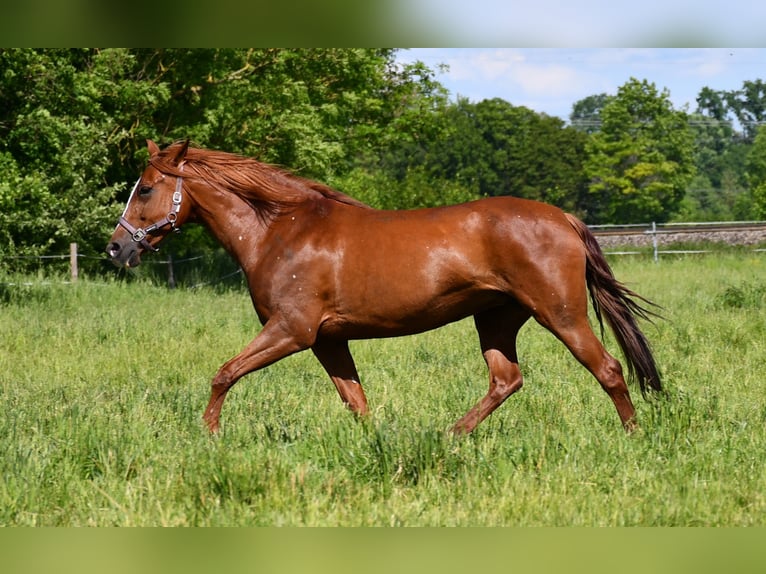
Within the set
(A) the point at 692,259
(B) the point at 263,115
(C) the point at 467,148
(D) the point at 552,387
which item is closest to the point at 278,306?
(D) the point at 552,387

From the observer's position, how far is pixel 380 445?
5.17 metres

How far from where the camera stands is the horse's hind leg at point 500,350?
6.52m

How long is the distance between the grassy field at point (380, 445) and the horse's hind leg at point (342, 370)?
0.24 m

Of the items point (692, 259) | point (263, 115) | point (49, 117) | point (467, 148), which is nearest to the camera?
point (49, 117)

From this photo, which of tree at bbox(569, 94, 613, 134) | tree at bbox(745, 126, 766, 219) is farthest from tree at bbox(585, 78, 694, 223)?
tree at bbox(569, 94, 613, 134)

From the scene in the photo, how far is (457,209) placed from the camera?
252 inches

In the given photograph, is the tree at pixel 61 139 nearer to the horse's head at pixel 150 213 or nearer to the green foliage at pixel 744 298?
the horse's head at pixel 150 213

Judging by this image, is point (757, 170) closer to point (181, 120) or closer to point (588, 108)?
point (588, 108)

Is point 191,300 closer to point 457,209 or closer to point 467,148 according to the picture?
point 457,209

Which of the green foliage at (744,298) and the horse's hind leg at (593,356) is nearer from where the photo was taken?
the horse's hind leg at (593,356)

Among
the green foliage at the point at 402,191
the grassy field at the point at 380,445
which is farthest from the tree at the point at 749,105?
the grassy field at the point at 380,445

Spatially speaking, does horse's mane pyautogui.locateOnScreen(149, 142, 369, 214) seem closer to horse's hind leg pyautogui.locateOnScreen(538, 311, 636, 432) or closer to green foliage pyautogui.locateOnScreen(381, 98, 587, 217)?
horse's hind leg pyautogui.locateOnScreen(538, 311, 636, 432)

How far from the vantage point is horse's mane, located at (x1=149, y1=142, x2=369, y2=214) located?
6.68 m

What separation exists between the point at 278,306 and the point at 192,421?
1.06m
